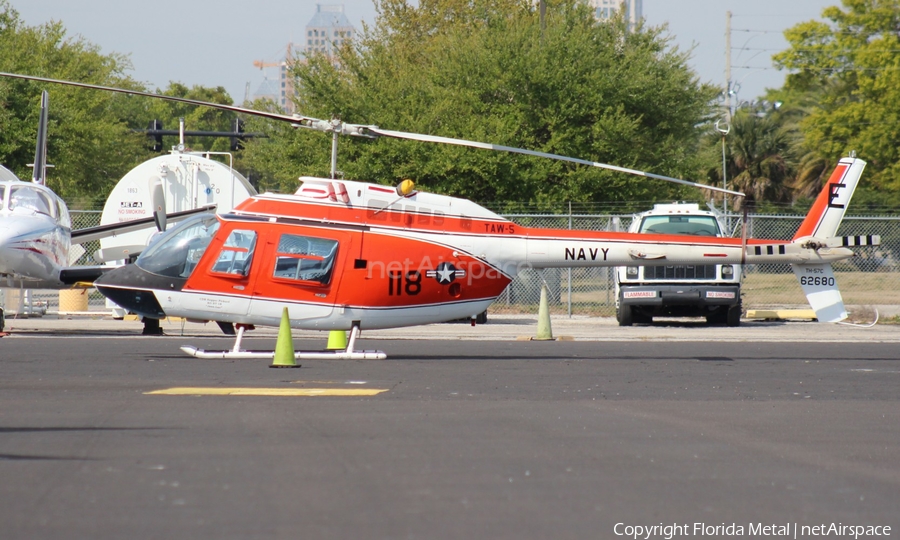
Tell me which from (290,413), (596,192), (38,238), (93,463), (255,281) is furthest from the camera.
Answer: (596,192)

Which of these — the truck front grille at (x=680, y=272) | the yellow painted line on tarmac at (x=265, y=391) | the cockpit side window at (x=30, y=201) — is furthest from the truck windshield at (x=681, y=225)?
the cockpit side window at (x=30, y=201)

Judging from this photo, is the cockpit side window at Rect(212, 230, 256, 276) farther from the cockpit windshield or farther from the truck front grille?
the truck front grille

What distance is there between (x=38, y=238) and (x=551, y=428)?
39.8 ft

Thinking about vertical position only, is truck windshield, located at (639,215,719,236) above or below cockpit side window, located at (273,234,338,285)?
above

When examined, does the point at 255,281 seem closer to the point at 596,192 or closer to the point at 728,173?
the point at 596,192

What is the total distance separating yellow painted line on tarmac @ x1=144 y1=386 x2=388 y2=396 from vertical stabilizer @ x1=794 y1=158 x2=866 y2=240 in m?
6.32

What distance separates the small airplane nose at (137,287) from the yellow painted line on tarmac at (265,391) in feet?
10.2

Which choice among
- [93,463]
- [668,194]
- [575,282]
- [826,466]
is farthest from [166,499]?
[668,194]

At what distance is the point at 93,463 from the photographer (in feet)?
22.0

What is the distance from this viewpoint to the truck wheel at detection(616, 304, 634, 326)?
65.5 ft

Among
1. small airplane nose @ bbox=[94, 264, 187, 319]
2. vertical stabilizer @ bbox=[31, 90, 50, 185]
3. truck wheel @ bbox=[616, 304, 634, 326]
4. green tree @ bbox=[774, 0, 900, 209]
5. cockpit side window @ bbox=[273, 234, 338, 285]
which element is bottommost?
truck wheel @ bbox=[616, 304, 634, 326]

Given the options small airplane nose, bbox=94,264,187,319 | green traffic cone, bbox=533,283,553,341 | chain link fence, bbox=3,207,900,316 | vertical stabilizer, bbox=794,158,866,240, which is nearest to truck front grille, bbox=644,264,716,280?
chain link fence, bbox=3,207,900,316

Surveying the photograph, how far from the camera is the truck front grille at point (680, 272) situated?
19.4m

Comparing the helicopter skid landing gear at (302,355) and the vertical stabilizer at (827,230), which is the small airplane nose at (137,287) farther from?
the vertical stabilizer at (827,230)
